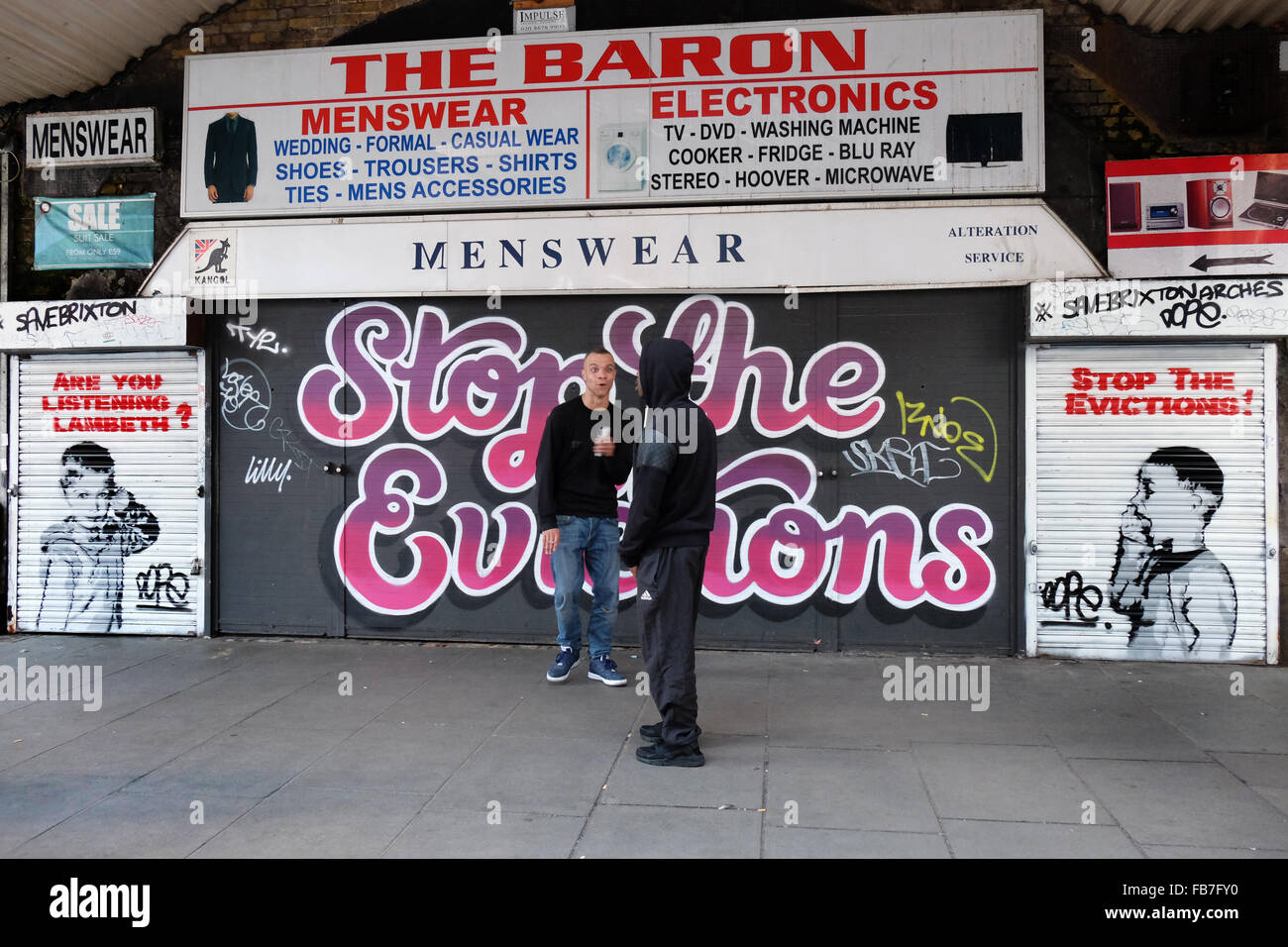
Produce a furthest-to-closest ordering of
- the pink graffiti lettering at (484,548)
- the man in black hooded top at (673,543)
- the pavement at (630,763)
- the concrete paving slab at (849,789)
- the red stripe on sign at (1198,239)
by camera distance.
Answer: the pink graffiti lettering at (484,548) < the red stripe on sign at (1198,239) < the man in black hooded top at (673,543) < the concrete paving slab at (849,789) < the pavement at (630,763)

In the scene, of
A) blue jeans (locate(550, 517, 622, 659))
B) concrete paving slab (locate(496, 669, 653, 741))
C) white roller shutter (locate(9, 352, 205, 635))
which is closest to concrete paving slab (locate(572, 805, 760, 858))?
concrete paving slab (locate(496, 669, 653, 741))

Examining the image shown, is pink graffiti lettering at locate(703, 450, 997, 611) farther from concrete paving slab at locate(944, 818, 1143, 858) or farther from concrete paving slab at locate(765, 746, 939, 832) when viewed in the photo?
concrete paving slab at locate(944, 818, 1143, 858)

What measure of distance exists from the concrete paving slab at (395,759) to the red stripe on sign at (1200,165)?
570 cm

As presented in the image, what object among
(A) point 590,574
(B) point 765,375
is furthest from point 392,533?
(B) point 765,375

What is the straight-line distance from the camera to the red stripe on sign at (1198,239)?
21.3ft

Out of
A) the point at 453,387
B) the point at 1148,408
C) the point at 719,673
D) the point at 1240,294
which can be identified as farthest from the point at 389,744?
the point at 1240,294

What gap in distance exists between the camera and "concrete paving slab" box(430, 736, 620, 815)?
4129 mm

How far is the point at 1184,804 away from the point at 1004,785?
0.73 m

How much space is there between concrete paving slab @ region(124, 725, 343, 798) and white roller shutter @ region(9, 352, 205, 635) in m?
2.78

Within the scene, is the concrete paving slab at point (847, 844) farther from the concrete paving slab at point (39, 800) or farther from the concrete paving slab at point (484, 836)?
the concrete paving slab at point (39, 800)

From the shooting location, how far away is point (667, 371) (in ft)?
14.9

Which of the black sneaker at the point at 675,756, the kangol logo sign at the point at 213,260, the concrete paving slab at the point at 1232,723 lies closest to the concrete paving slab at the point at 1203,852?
the concrete paving slab at the point at 1232,723

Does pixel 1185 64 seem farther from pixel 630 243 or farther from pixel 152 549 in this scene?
pixel 152 549

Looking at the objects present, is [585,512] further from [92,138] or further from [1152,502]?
[92,138]
